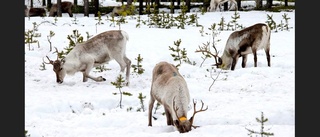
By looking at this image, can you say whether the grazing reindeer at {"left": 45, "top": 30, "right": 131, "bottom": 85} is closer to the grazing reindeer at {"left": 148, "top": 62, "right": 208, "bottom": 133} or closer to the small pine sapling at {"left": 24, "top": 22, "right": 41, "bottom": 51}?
the small pine sapling at {"left": 24, "top": 22, "right": 41, "bottom": 51}

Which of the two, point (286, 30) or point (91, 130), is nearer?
point (91, 130)

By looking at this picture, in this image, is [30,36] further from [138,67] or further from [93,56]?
[138,67]

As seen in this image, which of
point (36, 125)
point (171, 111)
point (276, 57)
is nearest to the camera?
point (171, 111)

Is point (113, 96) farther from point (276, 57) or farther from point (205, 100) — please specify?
point (276, 57)

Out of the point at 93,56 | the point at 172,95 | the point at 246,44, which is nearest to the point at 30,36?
the point at 93,56

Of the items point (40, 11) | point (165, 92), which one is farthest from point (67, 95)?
point (40, 11)

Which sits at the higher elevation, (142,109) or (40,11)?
(40,11)

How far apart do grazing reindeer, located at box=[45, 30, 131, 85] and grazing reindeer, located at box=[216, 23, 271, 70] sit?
288 cm

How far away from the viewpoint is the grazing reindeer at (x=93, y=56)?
37.3ft

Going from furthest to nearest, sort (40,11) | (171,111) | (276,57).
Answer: (40,11)
(276,57)
(171,111)

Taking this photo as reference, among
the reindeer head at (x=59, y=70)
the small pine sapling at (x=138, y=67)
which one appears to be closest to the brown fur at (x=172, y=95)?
the small pine sapling at (x=138, y=67)

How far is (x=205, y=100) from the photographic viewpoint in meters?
9.71

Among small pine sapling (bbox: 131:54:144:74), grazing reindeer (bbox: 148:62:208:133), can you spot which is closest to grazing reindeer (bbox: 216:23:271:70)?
small pine sapling (bbox: 131:54:144:74)

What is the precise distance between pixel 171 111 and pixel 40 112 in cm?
285
